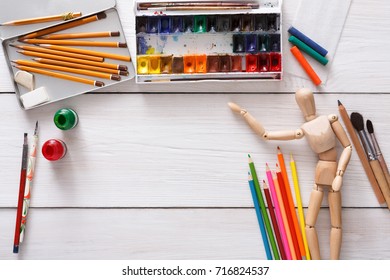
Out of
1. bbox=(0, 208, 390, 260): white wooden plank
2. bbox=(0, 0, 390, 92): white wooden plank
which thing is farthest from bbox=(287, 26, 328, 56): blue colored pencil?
bbox=(0, 208, 390, 260): white wooden plank

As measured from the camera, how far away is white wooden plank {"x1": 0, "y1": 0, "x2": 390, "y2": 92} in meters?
0.82

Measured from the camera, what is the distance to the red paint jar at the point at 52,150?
31.4 inches

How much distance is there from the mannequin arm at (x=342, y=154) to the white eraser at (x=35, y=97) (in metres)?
0.46

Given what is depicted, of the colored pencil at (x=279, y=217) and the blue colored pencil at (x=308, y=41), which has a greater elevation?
the blue colored pencil at (x=308, y=41)

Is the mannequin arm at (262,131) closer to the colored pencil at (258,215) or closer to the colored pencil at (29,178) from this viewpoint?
the colored pencil at (258,215)

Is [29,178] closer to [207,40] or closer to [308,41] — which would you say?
[207,40]

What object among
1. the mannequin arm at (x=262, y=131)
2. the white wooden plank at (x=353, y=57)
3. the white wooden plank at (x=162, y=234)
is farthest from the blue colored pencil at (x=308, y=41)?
the white wooden plank at (x=162, y=234)

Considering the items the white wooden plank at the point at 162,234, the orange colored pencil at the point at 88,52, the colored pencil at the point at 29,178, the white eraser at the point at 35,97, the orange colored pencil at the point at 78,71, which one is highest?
the orange colored pencil at the point at 88,52

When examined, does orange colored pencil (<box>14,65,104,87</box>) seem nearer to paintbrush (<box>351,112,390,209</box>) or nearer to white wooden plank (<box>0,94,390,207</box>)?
white wooden plank (<box>0,94,390,207</box>)

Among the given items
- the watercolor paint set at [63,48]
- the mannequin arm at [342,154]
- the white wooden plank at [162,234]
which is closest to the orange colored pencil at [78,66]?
the watercolor paint set at [63,48]

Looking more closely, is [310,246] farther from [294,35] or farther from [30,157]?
[30,157]

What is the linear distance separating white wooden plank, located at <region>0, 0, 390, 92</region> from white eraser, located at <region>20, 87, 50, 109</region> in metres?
0.17

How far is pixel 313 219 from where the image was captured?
2.61 ft

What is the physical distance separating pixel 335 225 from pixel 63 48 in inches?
20.8
